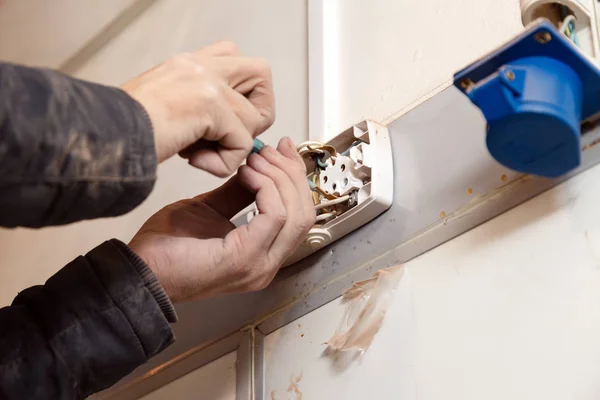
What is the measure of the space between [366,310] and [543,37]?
0.96 feet

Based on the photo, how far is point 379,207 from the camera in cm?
69

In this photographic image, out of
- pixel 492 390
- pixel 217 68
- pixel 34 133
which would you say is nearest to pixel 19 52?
pixel 217 68

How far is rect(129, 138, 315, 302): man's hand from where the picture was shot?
626mm

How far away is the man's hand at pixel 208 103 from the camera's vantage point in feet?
1.70

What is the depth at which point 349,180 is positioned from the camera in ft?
2.31

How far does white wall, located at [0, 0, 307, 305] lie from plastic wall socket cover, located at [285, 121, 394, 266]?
0.17 meters

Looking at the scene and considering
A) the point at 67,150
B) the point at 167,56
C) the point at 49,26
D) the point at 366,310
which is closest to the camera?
the point at 67,150

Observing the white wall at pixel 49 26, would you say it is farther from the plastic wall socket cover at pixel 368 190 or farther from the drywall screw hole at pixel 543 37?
the drywall screw hole at pixel 543 37

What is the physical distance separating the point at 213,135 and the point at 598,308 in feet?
1.05

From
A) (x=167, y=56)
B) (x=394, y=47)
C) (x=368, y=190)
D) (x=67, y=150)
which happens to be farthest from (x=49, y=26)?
(x=67, y=150)

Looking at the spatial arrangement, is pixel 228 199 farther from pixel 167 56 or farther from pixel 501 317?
pixel 167 56

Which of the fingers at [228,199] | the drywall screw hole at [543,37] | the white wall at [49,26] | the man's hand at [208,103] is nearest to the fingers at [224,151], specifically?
the man's hand at [208,103]

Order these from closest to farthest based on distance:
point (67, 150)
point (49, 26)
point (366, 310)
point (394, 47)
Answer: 1. point (67, 150)
2. point (366, 310)
3. point (394, 47)
4. point (49, 26)

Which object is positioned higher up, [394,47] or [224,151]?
[394,47]
